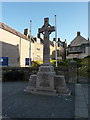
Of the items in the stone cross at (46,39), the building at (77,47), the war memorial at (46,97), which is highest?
the building at (77,47)

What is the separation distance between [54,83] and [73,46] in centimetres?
3041

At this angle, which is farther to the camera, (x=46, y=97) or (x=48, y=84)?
(x=48, y=84)

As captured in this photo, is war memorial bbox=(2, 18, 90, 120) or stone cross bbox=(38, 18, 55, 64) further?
stone cross bbox=(38, 18, 55, 64)

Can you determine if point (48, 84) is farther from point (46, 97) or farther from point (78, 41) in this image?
point (78, 41)

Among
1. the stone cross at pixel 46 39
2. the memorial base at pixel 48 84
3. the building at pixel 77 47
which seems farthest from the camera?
the building at pixel 77 47

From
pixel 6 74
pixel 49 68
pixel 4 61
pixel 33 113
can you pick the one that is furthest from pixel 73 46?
pixel 33 113

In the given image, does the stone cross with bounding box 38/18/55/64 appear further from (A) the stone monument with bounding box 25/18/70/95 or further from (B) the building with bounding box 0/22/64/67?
(B) the building with bounding box 0/22/64/67

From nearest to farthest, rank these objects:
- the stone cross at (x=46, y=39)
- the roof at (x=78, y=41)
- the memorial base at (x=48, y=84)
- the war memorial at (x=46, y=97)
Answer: the war memorial at (x=46, y=97) → the memorial base at (x=48, y=84) → the stone cross at (x=46, y=39) → the roof at (x=78, y=41)

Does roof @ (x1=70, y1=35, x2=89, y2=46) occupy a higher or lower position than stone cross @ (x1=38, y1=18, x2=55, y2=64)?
higher

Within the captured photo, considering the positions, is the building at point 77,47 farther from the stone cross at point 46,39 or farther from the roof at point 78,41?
the stone cross at point 46,39

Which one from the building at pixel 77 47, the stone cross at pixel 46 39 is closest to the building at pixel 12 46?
the stone cross at pixel 46 39

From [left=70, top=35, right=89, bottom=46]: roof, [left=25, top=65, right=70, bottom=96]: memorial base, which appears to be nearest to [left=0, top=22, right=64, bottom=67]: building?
[left=25, top=65, right=70, bottom=96]: memorial base

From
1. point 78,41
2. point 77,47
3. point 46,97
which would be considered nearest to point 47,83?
point 46,97

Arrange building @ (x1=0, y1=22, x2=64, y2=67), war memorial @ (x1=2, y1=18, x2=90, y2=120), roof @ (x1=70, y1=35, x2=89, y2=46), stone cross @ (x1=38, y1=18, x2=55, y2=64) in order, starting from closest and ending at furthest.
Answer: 1. war memorial @ (x1=2, y1=18, x2=90, y2=120)
2. stone cross @ (x1=38, y1=18, x2=55, y2=64)
3. building @ (x1=0, y1=22, x2=64, y2=67)
4. roof @ (x1=70, y1=35, x2=89, y2=46)
